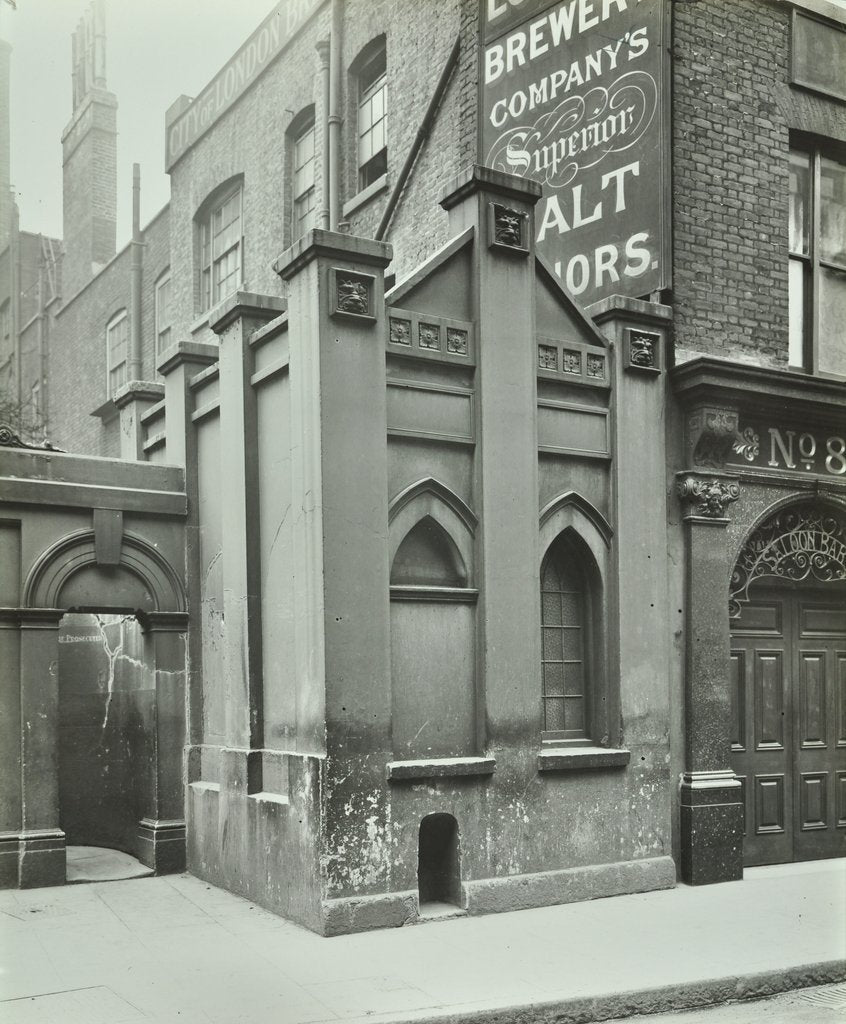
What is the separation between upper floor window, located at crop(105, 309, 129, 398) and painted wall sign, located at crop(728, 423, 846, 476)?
13234 millimetres

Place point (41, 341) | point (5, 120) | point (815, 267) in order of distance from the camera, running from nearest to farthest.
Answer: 1. point (5, 120)
2. point (815, 267)
3. point (41, 341)

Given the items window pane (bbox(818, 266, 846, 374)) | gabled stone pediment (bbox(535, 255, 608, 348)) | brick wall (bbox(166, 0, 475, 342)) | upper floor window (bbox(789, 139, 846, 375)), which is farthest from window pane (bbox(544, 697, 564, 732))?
brick wall (bbox(166, 0, 475, 342))

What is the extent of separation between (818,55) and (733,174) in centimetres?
180

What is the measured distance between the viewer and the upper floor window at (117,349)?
67.3 feet

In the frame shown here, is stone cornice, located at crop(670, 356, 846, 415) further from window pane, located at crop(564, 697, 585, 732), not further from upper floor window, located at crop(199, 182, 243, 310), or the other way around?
upper floor window, located at crop(199, 182, 243, 310)

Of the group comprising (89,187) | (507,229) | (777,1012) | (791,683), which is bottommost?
(777,1012)

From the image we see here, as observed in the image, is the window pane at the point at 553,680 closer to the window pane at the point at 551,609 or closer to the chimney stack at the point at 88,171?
the window pane at the point at 551,609

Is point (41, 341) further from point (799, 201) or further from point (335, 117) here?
point (799, 201)

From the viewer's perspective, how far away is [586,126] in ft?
33.7

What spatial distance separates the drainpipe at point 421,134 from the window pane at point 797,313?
4322mm

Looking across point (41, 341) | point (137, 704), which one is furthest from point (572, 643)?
point (41, 341)

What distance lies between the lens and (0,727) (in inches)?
360

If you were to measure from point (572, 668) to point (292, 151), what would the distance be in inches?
392

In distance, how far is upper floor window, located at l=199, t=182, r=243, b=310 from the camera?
17141 millimetres
